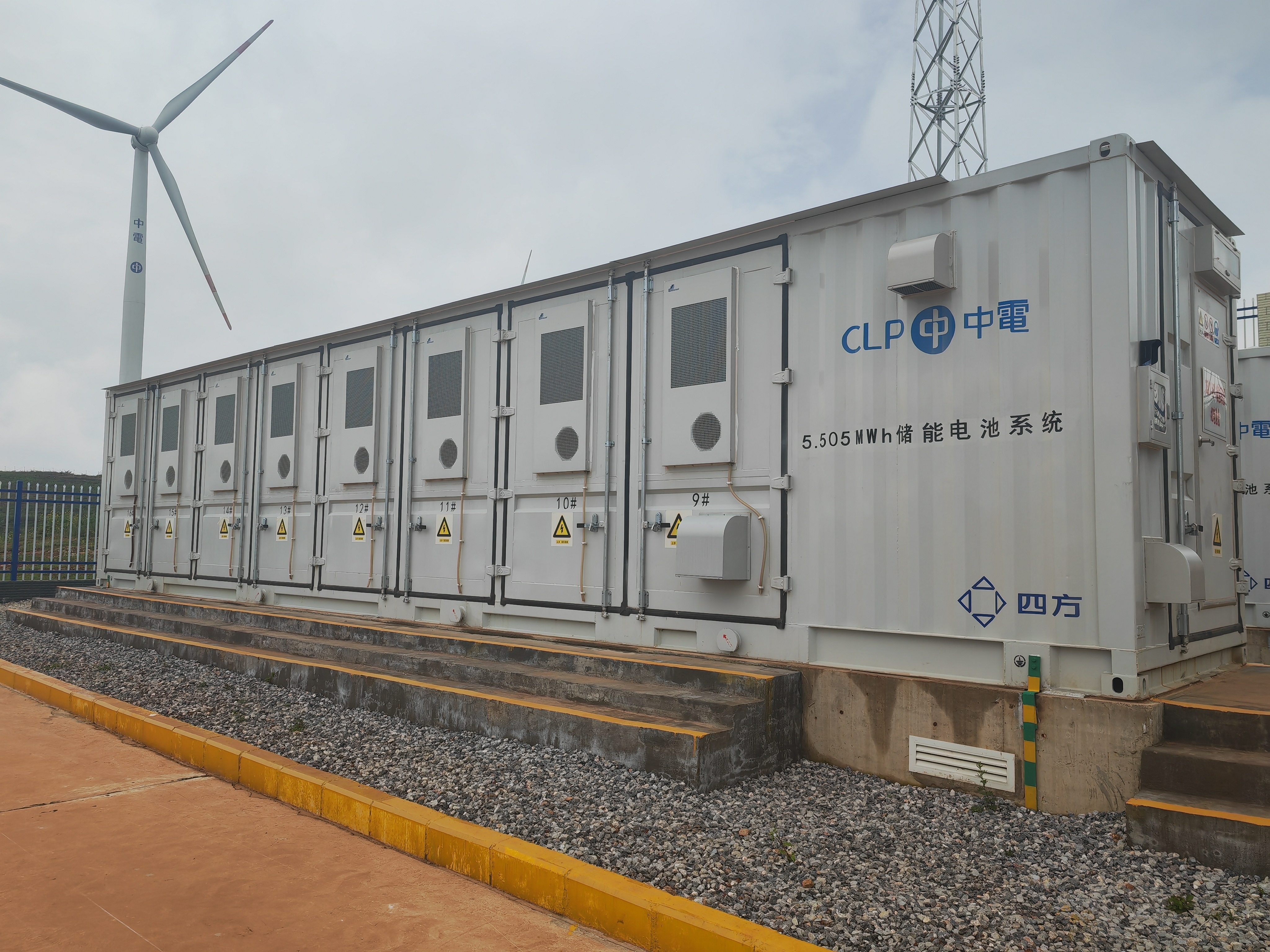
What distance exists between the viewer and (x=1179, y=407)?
18.8 ft

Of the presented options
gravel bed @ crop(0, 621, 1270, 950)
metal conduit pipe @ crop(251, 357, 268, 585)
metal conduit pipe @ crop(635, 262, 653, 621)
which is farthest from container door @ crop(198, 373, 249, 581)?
metal conduit pipe @ crop(635, 262, 653, 621)

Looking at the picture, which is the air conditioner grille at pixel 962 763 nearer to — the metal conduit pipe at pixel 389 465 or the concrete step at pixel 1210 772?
the concrete step at pixel 1210 772

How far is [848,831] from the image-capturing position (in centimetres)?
459

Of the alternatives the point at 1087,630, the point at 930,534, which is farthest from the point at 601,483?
the point at 1087,630

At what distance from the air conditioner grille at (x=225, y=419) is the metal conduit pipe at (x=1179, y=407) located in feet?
37.7

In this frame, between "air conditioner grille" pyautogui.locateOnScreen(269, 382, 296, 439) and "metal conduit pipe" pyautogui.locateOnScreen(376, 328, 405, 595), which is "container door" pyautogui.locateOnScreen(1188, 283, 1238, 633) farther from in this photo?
"air conditioner grille" pyautogui.locateOnScreen(269, 382, 296, 439)

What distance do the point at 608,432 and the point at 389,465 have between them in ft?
11.2

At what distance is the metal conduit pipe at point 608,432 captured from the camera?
24.7ft

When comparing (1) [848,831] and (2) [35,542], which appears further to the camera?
(2) [35,542]

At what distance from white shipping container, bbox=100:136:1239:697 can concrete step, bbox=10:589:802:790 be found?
62 cm

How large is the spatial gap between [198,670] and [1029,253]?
28.5 ft

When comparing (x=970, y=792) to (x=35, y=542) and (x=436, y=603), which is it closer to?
(x=436, y=603)

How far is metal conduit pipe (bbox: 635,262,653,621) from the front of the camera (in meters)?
→ 7.26

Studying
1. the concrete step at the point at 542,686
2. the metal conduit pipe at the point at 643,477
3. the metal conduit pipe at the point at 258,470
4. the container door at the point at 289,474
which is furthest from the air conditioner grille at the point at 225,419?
the metal conduit pipe at the point at 643,477
